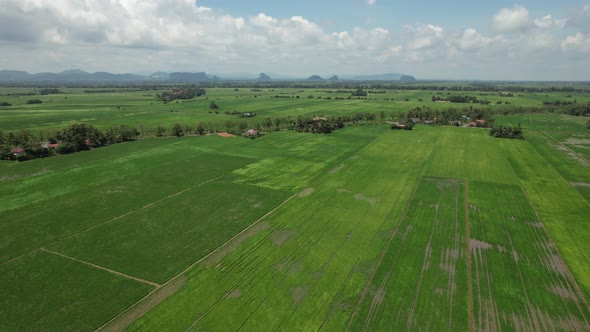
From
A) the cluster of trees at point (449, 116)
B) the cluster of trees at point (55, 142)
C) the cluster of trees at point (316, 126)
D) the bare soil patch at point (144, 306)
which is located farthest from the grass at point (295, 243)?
the cluster of trees at point (449, 116)

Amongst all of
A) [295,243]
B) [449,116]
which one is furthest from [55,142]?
[449,116]

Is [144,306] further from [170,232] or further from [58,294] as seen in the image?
[170,232]

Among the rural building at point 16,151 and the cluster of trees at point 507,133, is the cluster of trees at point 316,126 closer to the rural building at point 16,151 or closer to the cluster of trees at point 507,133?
the cluster of trees at point 507,133

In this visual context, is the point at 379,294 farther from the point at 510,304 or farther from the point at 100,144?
the point at 100,144

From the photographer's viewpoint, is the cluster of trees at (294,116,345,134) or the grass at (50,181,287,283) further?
the cluster of trees at (294,116,345,134)

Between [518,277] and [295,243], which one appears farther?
[295,243]

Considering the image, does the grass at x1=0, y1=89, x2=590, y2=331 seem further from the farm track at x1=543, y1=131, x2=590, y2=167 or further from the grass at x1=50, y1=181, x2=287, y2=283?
the farm track at x1=543, y1=131, x2=590, y2=167

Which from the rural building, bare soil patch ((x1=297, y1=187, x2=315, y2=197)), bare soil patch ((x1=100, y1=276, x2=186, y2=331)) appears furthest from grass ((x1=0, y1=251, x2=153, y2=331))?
the rural building

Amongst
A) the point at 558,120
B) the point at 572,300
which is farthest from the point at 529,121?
the point at 572,300

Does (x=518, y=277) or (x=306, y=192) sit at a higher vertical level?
(x=306, y=192)
